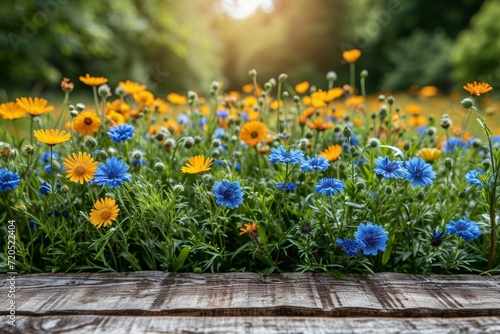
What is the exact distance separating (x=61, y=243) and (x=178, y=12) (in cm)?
984

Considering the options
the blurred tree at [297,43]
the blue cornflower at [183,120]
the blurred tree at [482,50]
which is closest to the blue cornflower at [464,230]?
the blue cornflower at [183,120]

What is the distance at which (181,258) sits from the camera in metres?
1.37

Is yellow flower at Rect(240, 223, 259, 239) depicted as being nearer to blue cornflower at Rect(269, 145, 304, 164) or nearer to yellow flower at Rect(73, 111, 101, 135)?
blue cornflower at Rect(269, 145, 304, 164)

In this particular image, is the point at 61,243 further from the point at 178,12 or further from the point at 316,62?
the point at 316,62

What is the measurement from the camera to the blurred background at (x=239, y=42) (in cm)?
569

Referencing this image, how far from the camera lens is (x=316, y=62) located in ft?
59.4

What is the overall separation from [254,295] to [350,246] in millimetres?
293

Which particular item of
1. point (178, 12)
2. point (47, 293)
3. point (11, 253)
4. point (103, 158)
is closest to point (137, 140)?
point (103, 158)

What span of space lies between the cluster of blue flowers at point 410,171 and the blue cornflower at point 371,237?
15 cm

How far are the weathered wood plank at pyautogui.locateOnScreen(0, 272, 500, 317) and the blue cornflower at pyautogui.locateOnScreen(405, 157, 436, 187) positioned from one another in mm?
262

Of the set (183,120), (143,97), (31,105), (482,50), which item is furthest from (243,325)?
(482,50)

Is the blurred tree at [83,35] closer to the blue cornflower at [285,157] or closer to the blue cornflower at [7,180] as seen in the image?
the blue cornflower at [7,180]

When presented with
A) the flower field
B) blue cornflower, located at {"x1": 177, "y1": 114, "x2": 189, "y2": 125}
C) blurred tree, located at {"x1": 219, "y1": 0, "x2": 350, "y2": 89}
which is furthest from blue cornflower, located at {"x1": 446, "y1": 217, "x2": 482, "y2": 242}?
blurred tree, located at {"x1": 219, "y1": 0, "x2": 350, "y2": 89}

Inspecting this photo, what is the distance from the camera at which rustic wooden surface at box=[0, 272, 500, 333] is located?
1.06 m
